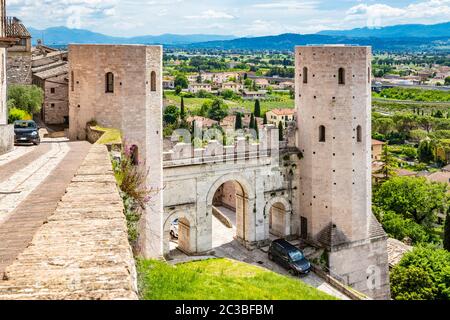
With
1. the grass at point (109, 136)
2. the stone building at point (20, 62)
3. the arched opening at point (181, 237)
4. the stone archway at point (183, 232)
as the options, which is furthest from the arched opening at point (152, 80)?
the stone building at point (20, 62)

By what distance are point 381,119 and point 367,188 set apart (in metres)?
91.2

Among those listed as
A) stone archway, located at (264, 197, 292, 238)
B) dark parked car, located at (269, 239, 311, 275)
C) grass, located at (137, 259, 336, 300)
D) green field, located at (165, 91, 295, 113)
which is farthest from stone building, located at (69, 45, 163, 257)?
green field, located at (165, 91, 295, 113)

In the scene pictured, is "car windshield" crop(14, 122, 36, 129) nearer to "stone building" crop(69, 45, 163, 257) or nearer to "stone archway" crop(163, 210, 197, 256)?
"stone building" crop(69, 45, 163, 257)

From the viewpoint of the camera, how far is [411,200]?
45.8 metres

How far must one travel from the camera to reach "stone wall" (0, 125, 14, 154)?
1537 centimetres

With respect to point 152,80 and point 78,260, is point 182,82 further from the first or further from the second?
point 78,260

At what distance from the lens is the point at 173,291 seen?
7.66 meters

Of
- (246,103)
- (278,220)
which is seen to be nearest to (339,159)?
(278,220)

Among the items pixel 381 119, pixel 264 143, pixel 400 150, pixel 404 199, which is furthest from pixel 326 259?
pixel 381 119

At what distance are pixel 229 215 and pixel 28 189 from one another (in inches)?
822

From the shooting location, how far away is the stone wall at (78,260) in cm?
353

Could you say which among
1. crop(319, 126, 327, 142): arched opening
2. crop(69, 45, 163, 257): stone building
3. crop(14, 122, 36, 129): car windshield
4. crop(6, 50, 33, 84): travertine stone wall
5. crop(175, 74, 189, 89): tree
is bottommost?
crop(319, 126, 327, 142): arched opening

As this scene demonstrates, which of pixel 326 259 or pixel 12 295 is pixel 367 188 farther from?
pixel 12 295

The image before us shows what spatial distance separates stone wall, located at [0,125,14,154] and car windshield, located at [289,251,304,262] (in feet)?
38.4
